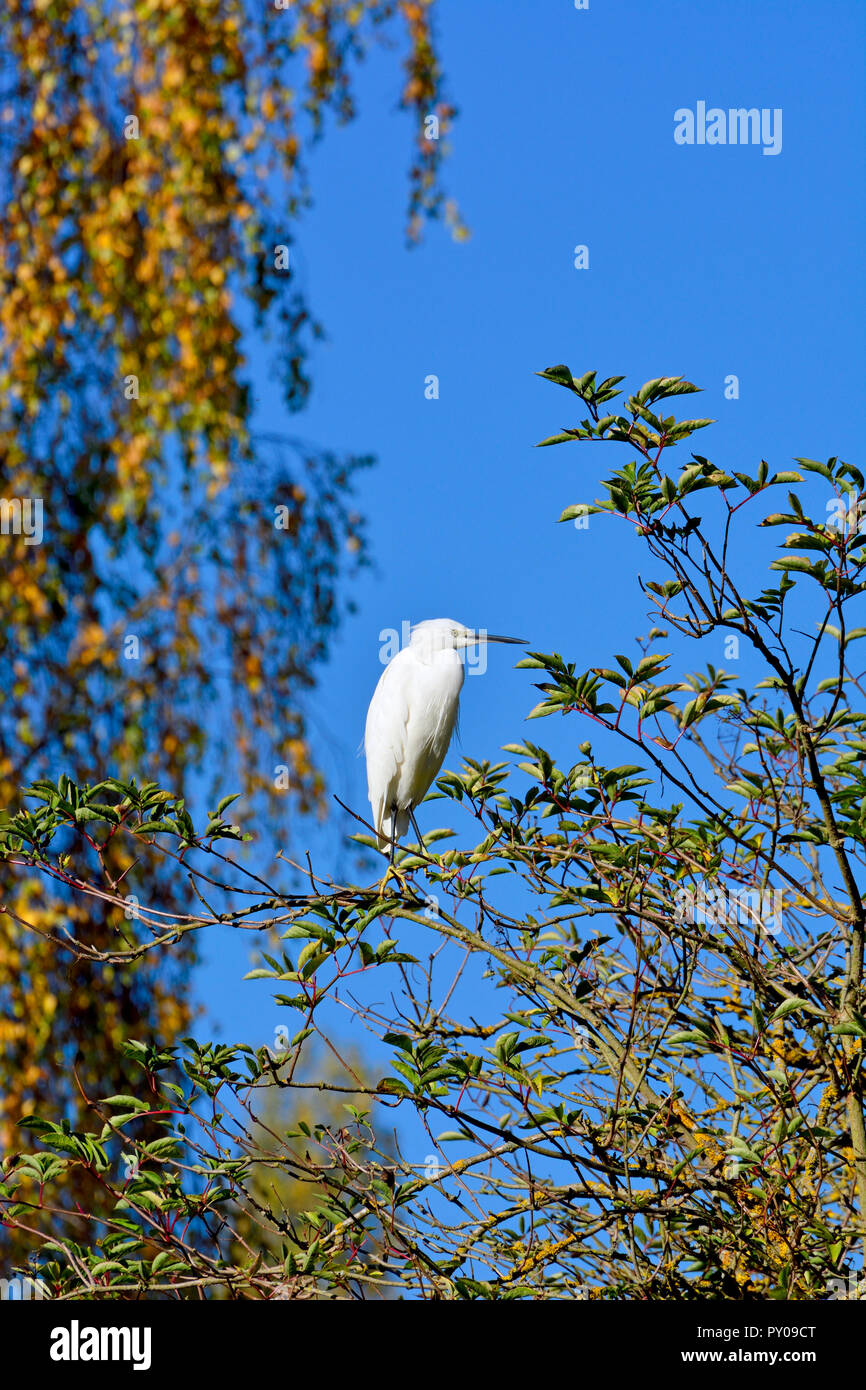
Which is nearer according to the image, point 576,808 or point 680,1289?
point 680,1289

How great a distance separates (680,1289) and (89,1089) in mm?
2289

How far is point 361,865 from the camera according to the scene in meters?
4.05

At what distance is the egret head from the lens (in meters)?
3.22

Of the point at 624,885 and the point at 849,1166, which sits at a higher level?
the point at 624,885

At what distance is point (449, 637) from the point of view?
127 inches

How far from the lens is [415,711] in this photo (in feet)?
10.4

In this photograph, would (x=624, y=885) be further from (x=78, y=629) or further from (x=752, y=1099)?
(x=78, y=629)

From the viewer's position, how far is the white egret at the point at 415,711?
315 centimetres

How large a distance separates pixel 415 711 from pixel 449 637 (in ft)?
0.75

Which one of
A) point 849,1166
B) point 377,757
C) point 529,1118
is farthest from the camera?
point 377,757

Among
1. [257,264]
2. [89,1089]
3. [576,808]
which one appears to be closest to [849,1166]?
[576,808]
